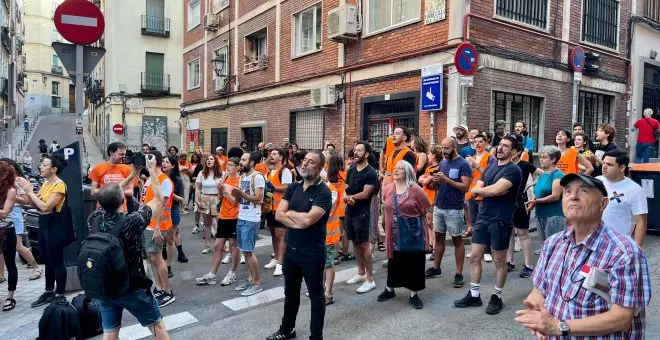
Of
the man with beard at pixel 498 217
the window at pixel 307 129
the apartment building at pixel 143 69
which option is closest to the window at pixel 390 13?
the window at pixel 307 129

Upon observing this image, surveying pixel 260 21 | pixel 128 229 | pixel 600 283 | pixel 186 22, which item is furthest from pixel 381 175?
pixel 186 22

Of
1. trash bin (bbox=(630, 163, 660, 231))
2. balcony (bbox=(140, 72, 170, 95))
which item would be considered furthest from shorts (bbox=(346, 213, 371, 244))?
balcony (bbox=(140, 72, 170, 95))

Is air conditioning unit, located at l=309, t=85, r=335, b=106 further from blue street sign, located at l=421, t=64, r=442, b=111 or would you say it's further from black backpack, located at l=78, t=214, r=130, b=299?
black backpack, located at l=78, t=214, r=130, b=299

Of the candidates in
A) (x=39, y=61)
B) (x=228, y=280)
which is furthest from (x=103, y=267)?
(x=39, y=61)

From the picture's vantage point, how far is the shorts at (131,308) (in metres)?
3.99

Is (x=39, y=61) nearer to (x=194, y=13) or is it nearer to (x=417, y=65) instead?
(x=194, y=13)

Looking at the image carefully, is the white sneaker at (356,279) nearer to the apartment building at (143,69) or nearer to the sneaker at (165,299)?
the sneaker at (165,299)

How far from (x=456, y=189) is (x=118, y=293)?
13.4ft

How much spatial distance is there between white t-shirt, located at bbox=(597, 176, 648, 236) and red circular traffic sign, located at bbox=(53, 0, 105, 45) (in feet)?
18.4

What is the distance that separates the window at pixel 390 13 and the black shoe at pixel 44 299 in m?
8.78

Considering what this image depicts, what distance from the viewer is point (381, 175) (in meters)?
8.82

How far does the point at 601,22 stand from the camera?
1307 centimetres

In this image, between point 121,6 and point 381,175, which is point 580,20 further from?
point 121,6

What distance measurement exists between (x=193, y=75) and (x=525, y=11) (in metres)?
16.8
